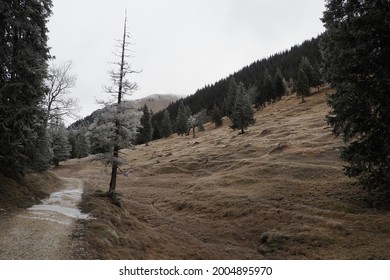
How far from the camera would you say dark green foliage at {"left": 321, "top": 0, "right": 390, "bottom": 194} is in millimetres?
18656

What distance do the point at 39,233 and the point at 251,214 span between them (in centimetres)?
1590

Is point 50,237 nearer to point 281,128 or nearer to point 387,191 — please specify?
point 387,191

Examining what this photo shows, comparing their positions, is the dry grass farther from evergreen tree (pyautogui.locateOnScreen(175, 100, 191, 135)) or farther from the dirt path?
evergreen tree (pyautogui.locateOnScreen(175, 100, 191, 135))

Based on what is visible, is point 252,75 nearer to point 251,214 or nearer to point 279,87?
point 279,87

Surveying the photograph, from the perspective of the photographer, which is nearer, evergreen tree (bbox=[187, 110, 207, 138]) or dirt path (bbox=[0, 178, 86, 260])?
dirt path (bbox=[0, 178, 86, 260])

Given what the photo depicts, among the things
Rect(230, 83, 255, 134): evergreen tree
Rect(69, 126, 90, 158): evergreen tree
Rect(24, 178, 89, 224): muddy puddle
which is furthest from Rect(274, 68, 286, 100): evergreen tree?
Rect(24, 178, 89, 224): muddy puddle

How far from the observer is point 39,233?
15.5m

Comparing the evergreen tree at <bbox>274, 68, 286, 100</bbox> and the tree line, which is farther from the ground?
the evergreen tree at <bbox>274, 68, 286, 100</bbox>

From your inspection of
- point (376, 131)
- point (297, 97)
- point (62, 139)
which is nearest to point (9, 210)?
point (376, 131)

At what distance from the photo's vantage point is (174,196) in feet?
116

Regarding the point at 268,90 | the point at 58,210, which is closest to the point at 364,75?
the point at 58,210

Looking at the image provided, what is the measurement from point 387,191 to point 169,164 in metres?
38.2

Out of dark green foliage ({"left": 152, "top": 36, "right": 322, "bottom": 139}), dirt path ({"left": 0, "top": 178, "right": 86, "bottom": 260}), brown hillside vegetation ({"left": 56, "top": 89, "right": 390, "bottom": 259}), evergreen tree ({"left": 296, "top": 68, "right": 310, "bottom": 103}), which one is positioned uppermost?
dark green foliage ({"left": 152, "top": 36, "right": 322, "bottom": 139})

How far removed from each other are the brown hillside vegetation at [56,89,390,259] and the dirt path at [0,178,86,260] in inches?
42.6
